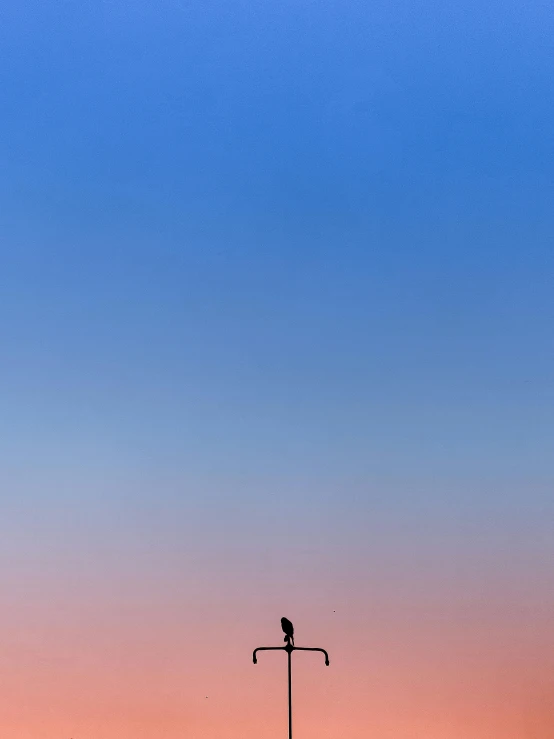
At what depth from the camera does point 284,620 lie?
17.1 meters
